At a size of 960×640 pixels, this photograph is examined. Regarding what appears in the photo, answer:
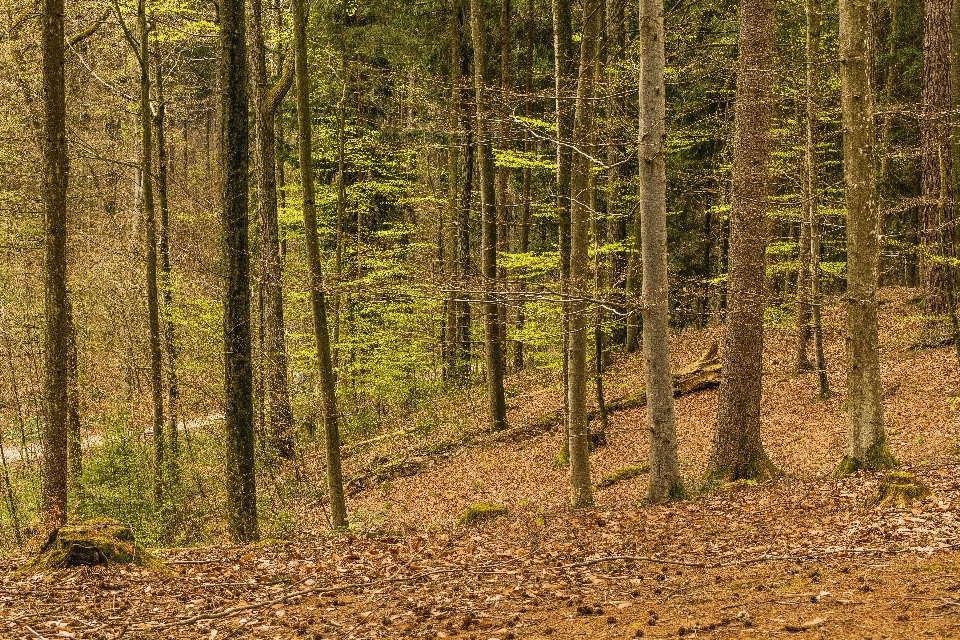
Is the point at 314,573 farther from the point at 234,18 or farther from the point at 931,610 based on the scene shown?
the point at 234,18

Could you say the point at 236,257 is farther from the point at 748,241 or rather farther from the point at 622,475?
the point at 622,475

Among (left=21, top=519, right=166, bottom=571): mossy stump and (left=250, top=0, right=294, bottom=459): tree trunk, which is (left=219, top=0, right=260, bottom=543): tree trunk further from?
(left=250, top=0, right=294, bottom=459): tree trunk

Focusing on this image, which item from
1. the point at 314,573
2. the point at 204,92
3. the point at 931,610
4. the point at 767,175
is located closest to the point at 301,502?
the point at 314,573

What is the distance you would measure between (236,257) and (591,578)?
5.76m

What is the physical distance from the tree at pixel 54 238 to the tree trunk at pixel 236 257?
1769mm

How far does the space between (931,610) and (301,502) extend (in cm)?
1255

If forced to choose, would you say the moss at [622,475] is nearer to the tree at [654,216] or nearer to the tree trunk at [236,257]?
the tree at [654,216]

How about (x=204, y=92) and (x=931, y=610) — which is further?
(x=204, y=92)

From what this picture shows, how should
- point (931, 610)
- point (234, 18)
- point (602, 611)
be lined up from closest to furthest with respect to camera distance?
point (931, 610), point (602, 611), point (234, 18)

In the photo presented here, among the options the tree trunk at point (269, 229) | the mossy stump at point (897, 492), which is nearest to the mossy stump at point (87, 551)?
the mossy stump at point (897, 492)

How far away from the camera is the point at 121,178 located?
24.9 meters

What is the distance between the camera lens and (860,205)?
840 cm

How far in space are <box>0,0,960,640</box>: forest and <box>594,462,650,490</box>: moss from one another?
7.5 inches

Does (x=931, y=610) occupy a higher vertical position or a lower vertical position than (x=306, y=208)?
lower
